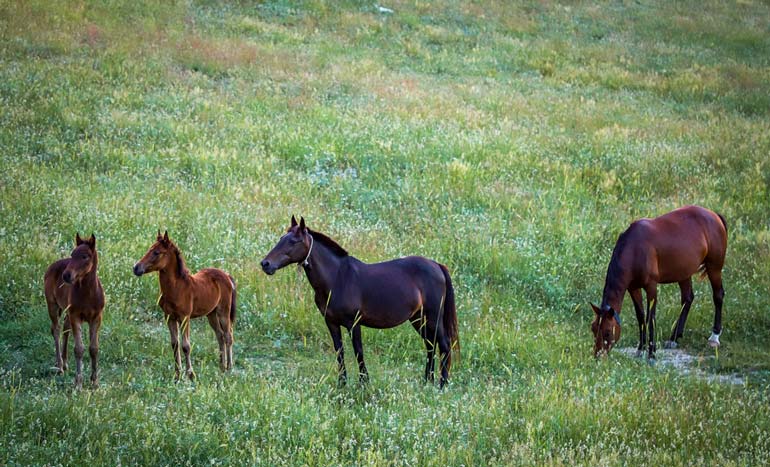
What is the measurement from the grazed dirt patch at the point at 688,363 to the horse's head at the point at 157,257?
660cm

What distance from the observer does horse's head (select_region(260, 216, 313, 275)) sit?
923cm

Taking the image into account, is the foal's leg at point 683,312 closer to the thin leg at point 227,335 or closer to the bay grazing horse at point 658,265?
the bay grazing horse at point 658,265

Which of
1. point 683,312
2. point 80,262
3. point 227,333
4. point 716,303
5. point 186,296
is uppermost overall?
point 80,262

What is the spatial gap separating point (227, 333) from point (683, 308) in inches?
280

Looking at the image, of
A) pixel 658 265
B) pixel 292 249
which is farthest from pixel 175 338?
pixel 658 265

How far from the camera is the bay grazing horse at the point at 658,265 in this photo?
11.9 m

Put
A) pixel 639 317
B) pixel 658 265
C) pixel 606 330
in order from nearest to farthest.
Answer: pixel 606 330 → pixel 639 317 → pixel 658 265

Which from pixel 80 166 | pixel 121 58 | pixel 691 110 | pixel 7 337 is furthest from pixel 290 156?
pixel 691 110

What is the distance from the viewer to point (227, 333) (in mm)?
10391

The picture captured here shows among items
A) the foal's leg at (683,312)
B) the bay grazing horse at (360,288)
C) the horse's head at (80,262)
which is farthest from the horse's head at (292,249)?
the foal's leg at (683,312)

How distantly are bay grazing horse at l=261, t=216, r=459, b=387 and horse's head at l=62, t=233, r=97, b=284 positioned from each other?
187 centimetres

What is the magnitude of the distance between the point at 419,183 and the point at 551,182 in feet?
9.70

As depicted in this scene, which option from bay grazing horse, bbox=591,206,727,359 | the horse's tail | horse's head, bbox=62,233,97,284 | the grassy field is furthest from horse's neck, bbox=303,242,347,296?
bay grazing horse, bbox=591,206,727,359

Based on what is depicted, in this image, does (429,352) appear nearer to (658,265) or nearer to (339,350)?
(339,350)
